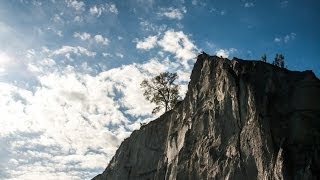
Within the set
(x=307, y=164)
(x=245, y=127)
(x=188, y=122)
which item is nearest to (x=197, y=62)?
(x=188, y=122)

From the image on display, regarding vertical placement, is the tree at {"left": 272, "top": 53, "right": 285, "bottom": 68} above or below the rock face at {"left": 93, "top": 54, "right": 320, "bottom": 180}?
above

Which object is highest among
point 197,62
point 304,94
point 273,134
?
point 197,62

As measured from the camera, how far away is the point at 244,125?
1697 inches

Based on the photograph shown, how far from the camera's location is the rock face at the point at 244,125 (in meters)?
38.5

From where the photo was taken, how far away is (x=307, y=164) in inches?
1452

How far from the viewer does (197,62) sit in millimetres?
57250

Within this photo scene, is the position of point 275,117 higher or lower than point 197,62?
lower

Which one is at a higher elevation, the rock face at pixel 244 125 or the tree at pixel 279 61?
the tree at pixel 279 61

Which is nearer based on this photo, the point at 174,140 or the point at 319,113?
the point at 319,113

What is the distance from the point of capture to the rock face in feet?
126

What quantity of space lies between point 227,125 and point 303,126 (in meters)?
7.56

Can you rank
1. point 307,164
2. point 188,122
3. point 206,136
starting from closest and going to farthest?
point 307,164 < point 206,136 < point 188,122

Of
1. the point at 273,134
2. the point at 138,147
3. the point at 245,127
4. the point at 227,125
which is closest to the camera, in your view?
the point at 273,134

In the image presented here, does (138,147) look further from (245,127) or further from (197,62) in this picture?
(245,127)
